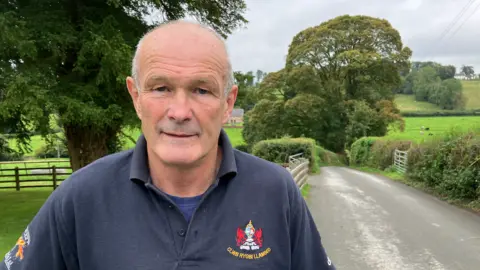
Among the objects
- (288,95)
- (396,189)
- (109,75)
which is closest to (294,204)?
(109,75)

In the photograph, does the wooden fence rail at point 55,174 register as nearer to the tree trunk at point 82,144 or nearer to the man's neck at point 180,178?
the tree trunk at point 82,144

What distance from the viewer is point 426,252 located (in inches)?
284

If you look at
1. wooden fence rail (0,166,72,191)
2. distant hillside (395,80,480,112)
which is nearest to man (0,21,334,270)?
wooden fence rail (0,166,72,191)

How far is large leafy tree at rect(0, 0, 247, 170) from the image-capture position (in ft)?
32.6

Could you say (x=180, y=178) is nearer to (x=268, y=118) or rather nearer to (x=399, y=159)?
(x=399, y=159)

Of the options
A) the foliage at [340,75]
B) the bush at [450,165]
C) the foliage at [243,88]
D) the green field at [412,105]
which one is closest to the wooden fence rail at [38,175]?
the foliage at [243,88]

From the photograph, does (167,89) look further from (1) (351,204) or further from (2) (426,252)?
(1) (351,204)

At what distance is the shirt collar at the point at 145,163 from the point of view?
1726mm

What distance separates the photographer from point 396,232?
8625 mm

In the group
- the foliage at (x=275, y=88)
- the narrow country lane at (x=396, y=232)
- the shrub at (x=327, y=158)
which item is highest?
the foliage at (x=275, y=88)

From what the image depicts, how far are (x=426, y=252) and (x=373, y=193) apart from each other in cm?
745

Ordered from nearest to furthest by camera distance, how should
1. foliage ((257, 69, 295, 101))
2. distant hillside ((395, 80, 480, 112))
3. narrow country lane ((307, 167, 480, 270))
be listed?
narrow country lane ((307, 167, 480, 270)) → foliage ((257, 69, 295, 101)) → distant hillside ((395, 80, 480, 112))

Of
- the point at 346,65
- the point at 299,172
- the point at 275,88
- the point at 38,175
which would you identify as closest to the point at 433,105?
the point at 346,65

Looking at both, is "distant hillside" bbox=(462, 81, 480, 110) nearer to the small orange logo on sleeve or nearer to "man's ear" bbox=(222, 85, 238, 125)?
"man's ear" bbox=(222, 85, 238, 125)
